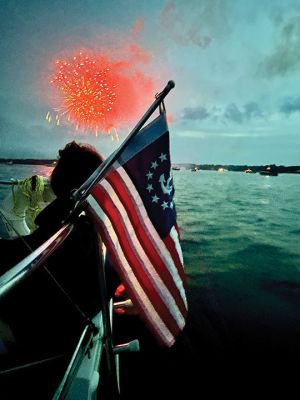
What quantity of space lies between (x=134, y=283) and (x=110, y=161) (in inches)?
39.4

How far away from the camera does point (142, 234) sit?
2.24 metres

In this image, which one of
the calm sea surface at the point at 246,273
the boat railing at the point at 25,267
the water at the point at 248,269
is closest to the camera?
the boat railing at the point at 25,267

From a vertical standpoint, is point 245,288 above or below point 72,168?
below

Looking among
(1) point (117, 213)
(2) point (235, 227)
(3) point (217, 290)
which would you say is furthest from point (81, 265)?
(2) point (235, 227)

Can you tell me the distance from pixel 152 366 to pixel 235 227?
45.3 ft

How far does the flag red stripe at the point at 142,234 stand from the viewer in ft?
6.97

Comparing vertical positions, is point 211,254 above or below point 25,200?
below

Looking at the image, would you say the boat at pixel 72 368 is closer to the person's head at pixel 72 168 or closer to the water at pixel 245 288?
the person's head at pixel 72 168

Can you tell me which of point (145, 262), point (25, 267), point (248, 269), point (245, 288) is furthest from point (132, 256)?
point (248, 269)

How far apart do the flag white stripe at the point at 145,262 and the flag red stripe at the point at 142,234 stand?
3cm

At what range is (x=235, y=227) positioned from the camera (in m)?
16.8

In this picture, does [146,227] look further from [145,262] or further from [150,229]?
[145,262]

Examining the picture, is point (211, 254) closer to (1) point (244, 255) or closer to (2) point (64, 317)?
(1) point (244, 255)

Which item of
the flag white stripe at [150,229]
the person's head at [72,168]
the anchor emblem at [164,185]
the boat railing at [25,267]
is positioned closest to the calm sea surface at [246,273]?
the flag white stripe at [150,229]
